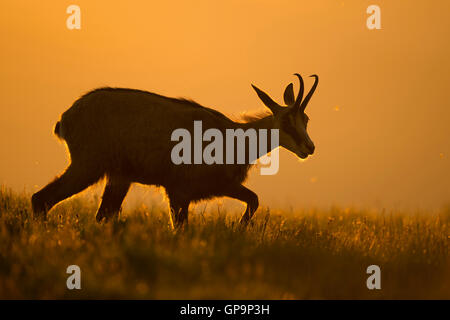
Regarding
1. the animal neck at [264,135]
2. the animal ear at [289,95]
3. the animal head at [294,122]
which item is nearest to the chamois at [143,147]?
the animal head at [294,122]

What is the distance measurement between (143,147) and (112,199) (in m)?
1.13

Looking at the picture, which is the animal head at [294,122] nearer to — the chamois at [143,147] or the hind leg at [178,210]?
the chamois at [143,147]

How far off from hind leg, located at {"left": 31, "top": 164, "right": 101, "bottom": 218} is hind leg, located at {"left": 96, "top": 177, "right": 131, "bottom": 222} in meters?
0.76

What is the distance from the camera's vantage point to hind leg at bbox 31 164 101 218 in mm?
7570

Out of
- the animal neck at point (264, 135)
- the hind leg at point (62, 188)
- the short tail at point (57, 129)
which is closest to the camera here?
A: the hind leg at point (62, 188)

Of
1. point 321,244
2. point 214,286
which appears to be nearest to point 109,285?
point 214,286

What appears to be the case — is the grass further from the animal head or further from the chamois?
the animal head

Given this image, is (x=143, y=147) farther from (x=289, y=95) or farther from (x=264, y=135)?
(x=289, y=95)

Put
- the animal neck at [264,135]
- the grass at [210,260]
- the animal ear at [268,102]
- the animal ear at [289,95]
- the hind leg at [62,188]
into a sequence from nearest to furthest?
the grass at [210,260], the hind leg at [62,188], the animal ear at [268,102], the animal neck at [264,135], the animal ear at [289,95]

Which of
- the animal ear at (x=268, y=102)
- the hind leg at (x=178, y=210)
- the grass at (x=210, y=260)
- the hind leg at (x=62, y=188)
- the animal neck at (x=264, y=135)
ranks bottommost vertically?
the grass at (x=210, y=260)

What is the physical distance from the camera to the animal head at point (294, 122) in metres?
7.90

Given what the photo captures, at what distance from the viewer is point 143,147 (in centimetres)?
777

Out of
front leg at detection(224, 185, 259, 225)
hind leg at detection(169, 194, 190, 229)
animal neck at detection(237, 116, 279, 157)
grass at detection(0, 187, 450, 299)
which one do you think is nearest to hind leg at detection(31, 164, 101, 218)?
grass at detection(0, 187, 450, 299)

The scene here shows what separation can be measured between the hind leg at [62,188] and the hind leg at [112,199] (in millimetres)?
760
